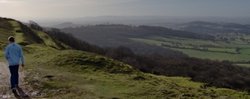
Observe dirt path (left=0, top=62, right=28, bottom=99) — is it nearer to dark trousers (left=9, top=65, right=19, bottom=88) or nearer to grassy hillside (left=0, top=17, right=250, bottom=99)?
dark trousers (left=9, top=65, right=19, bottom=88)

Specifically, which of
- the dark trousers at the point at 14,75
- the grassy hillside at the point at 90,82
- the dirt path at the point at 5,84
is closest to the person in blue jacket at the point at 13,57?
the dark trousers at the point at 14,75

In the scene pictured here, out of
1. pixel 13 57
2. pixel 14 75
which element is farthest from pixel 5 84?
pixel 13 57

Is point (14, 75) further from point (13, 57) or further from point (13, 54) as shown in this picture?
point (13, 54)

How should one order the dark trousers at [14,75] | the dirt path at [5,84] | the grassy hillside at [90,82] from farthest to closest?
the grassy hillside at [90,82], the dark trousers at [14,75], the dirt path at [5,84]

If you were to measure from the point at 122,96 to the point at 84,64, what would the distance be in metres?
8.25

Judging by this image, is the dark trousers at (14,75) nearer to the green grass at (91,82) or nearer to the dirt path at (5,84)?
the dirt path at (5,84)

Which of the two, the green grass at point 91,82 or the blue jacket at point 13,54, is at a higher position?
the blue jacket at point 13,54

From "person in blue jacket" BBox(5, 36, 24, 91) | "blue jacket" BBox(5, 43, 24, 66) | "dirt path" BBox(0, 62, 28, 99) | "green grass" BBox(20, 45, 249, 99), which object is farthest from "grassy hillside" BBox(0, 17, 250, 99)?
"blue jacket" BBox(5, 43, 24, 66)

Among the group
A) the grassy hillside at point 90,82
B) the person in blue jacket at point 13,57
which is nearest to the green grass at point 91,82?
the grassy hillside at point 90,82

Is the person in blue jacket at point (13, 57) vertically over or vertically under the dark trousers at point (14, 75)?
over

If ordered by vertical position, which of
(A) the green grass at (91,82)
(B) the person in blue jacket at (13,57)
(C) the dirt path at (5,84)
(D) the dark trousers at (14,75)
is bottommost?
(A) the green grass at (91,82)

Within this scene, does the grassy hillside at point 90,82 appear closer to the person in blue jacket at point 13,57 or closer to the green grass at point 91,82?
the green grass at point 91,82

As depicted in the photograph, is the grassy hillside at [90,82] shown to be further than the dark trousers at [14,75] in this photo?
Yes

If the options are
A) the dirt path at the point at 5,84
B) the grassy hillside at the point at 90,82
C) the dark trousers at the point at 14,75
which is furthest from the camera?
the grassy hillside at the point at 90,82
